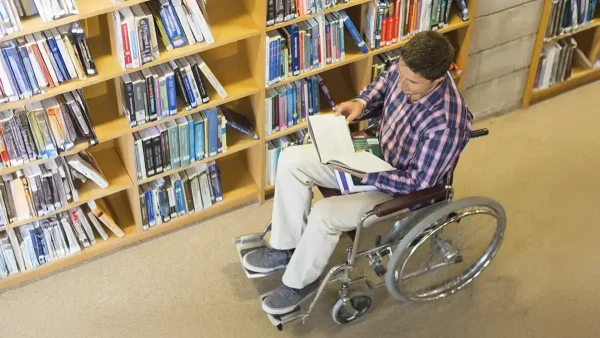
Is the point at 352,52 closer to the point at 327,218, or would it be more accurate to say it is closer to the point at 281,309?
the point at 327,218

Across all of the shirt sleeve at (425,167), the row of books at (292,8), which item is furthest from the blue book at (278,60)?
the shirt sleeve at (425,167)

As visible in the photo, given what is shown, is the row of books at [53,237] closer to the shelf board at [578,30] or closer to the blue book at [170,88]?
the blue book at [170,88]

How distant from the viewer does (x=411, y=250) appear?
309 centimetres

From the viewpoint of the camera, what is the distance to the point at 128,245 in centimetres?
367

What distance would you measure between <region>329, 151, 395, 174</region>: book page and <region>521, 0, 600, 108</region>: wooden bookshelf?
153 cm

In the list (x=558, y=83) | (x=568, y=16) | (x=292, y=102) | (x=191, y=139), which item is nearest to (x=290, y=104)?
(x=292, y=102)

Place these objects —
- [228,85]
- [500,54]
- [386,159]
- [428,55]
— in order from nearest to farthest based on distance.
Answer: [428,55]
[386,159]
[228,85]
[500,54]

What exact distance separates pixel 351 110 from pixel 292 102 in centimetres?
47

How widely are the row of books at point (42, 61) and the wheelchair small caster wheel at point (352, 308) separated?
134 cm

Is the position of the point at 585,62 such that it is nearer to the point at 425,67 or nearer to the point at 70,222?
the point at 425,67

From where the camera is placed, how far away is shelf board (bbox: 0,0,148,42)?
2.80 metres

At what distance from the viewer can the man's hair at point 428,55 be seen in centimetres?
281

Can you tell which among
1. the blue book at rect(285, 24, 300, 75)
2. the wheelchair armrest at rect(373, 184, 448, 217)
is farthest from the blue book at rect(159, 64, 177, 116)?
the wheelchair armrest at rect(373, 184, 448, 217)

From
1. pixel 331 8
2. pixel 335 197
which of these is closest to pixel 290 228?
pixel 335 197
